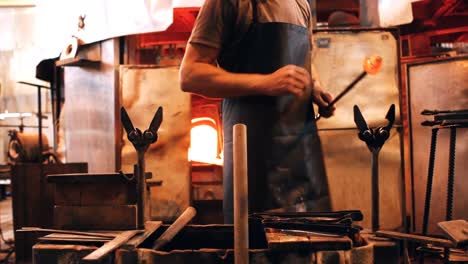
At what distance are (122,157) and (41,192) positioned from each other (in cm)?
101

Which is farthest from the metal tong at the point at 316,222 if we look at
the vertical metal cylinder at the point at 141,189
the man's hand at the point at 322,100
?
the man's hand at the point at 322,100

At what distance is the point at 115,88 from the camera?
15.7 feet

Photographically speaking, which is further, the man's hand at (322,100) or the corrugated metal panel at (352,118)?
the corrugated metal panel at (352,118)

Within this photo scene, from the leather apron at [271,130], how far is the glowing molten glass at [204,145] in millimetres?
2729

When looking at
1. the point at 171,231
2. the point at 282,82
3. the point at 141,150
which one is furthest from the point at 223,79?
the point at 171,231

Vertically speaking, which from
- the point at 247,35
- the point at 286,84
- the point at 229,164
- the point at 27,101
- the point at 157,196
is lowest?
the point at 157,196

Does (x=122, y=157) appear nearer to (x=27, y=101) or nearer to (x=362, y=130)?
(x=362, y=130)

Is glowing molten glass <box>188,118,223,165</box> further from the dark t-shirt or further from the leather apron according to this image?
the dark t-shirt

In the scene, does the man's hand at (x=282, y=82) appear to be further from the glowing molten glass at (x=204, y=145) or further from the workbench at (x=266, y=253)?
the glowing molten glass at (x=204, y=145)

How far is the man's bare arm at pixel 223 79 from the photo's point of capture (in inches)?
81.1

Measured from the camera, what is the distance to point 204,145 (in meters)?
5.02

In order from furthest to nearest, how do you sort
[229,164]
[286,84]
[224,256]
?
1. [229,164]
2. [286,84]
3. [224,256]

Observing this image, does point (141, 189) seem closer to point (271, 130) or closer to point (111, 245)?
point (111, 245)

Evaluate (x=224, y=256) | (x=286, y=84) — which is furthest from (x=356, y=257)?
(x=286, y=84)
